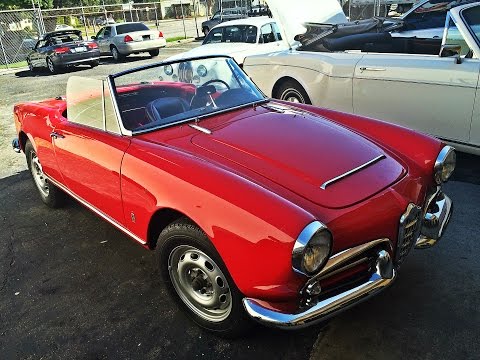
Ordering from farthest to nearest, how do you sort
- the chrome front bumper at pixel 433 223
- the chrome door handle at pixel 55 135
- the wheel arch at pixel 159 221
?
the chrome door handle at pixel 55 135
the chrome front bumper at pixel 433 223
the wheel arch at pixel 159 221

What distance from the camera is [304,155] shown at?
2742mm

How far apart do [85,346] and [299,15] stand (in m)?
5.17

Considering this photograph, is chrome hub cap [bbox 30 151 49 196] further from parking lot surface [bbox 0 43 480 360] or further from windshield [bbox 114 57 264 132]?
windshield [bbox 114 57 264 132]

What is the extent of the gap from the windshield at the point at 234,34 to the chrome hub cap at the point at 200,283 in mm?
8375

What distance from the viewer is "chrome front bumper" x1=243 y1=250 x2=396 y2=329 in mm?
2123

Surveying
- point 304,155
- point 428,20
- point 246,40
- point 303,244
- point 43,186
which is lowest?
point 43,186

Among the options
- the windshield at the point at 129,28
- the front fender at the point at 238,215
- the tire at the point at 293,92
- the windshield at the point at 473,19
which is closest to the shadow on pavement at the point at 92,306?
the front fender at the point at 238,215

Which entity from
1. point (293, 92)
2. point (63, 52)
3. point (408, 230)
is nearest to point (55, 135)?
point (408, 230)

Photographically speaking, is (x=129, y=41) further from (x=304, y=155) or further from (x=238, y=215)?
(x=238, y=215)

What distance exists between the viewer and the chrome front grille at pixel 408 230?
243 centimetres

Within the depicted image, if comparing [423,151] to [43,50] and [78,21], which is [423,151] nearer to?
[43,50]

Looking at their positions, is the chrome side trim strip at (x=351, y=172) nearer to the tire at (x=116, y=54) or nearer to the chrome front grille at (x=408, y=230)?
the chrome front grille at (x=408, y=230)

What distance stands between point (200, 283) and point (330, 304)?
0.81 meters

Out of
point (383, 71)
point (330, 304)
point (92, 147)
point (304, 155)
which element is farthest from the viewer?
point (383, 71)
